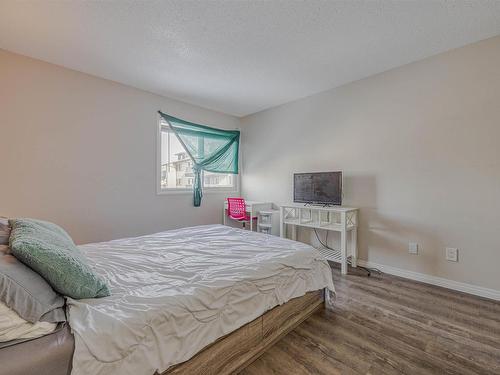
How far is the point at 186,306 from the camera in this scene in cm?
112

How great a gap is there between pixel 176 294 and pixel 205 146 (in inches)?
130

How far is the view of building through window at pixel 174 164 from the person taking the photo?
12.3ft

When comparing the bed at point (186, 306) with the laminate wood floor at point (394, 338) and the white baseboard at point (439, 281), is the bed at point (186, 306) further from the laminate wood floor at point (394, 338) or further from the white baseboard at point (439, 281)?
the white baseboard at point (439, 281)

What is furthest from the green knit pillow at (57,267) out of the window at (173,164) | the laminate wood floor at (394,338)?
the window at (173,164)

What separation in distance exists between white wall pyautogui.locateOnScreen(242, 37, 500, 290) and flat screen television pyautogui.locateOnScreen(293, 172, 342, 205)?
270mm

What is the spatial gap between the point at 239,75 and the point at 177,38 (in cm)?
94

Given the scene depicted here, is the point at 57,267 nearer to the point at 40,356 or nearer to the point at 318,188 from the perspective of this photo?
the point at 40,356

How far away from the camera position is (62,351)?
32.3 inches

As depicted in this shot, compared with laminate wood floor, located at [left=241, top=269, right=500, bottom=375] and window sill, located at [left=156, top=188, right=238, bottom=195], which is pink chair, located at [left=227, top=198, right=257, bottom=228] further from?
laminate wood floor, located at [left=241, top=269, right=500, bottom=375]

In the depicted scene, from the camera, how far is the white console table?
9.36 feet

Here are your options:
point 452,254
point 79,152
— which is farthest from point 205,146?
point 452,254

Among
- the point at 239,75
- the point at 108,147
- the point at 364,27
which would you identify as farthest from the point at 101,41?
the point at 364,27

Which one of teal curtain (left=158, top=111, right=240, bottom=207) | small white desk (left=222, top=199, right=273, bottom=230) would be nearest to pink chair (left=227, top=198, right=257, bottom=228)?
small white desk (left=222, top=199, right=273, bottom=230)

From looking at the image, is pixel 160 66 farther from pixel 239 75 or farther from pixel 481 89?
pixel 481 89
